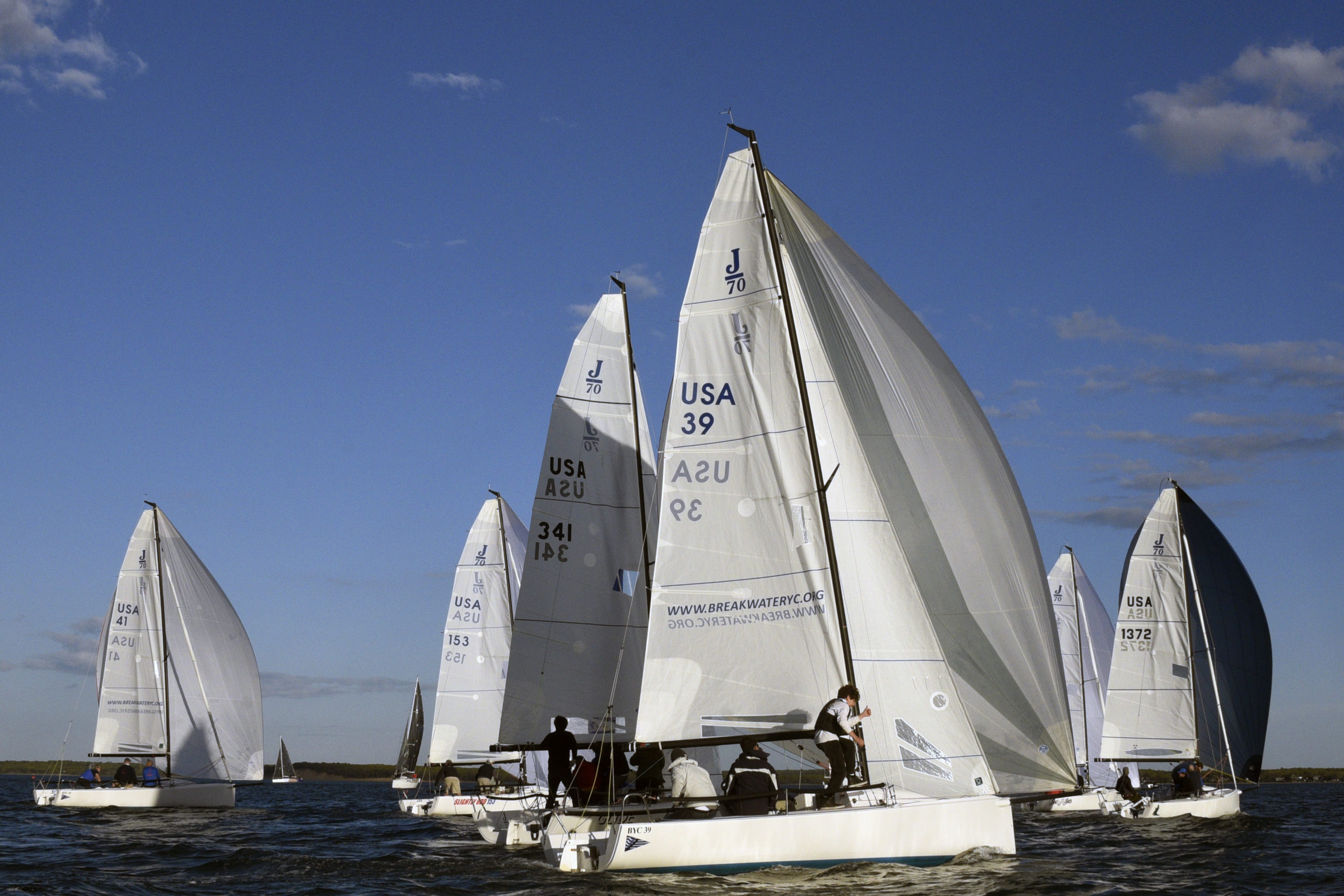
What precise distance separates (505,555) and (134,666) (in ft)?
35.0

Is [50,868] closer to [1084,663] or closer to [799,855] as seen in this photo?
[799,855]

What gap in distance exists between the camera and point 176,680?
34.0 meters

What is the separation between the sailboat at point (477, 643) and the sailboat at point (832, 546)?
61.9 ft

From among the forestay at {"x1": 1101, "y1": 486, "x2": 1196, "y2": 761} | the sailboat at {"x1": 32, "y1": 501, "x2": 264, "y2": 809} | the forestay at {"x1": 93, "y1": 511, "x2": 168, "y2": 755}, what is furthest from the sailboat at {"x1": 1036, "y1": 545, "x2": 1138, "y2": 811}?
the forestay at {"x1": 93, "y1": 511, "x2": 168, "y2": 755}

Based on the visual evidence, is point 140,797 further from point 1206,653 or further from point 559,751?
point 1206,653

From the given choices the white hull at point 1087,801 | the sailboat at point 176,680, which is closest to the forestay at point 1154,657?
the white hull at point 1087,801

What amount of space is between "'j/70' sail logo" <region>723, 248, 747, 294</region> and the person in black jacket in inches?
219

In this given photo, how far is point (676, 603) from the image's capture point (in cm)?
1416

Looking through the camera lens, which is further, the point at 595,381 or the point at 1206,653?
the point at 1206,653

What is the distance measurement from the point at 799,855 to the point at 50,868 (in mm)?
10947

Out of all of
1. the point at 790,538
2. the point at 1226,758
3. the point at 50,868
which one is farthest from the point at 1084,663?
the point at 50,868

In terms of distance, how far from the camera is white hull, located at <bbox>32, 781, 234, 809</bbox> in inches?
1198

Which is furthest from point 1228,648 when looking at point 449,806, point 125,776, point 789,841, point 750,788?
point 125,776

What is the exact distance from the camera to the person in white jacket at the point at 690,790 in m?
12.6
